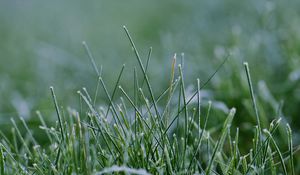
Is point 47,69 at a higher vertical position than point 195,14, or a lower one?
lower

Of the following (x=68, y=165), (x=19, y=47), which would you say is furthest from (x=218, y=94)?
(x=19, y=47)

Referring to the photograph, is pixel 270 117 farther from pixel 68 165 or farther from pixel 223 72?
pixel 68 165

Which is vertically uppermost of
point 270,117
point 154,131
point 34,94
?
point 154,131

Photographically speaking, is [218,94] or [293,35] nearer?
[218,94]

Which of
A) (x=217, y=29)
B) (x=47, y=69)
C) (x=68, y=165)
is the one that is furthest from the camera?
(x=217, y=29)

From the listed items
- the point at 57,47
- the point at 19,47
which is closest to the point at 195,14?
the point at 57,47

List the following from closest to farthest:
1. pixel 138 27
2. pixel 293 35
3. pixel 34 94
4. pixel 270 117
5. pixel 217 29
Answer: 1. pixel 270 117
2. pixel 293 35
3. pixel 34 94
4. pixel 217 29
5. pixel 138 27
